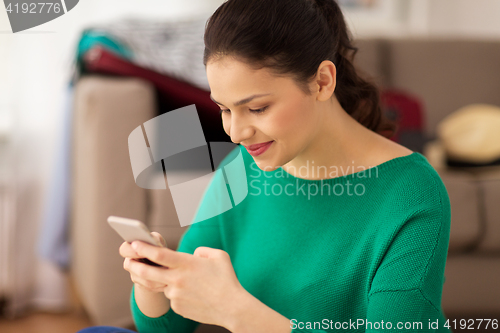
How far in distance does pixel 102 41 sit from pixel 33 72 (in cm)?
38

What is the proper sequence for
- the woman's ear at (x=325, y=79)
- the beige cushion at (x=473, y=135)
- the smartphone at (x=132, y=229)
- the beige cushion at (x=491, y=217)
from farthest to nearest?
the beige cushion at (x=473, y=135), the beige cushion at (x=491, y=217), the woman's ear at (x=325, y=79), the smartphone at (x=132, y=229)

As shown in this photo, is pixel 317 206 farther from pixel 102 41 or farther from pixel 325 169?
pixel 102 41

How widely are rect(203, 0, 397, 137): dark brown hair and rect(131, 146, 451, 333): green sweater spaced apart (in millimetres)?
186

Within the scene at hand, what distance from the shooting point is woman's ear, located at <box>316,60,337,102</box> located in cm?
58

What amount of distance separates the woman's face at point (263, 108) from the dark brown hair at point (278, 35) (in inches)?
0.5

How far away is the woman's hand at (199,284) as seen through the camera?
20.6 inches

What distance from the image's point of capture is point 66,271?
1.53 m

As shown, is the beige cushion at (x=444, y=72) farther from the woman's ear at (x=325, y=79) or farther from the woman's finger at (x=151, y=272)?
the woman's finger at (x=151, y=272)

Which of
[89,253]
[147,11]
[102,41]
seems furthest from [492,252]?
[147,11]

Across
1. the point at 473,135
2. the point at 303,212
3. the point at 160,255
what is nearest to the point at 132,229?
the point at 160,255

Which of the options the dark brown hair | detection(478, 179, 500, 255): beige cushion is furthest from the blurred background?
the dark brown hair

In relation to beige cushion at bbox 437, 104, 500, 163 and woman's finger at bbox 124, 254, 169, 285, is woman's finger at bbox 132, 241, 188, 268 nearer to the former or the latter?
woman's finger at bbox 124, 254, 169, 285

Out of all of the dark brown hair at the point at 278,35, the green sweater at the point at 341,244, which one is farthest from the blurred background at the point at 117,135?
the dark brown hair at the point at 278,35

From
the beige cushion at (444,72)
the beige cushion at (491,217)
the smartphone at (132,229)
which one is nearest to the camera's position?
the smartphone at (132,229)
